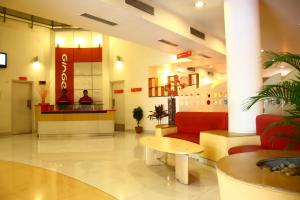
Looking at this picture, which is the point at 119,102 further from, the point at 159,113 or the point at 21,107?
the point at 21,107

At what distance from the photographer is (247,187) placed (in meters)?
1.60

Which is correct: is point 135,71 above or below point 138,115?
above

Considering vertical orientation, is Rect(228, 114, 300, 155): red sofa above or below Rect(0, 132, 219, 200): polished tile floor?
above

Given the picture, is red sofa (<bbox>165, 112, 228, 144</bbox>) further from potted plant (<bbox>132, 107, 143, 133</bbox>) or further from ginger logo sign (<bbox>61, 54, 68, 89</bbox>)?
ginger logo sign (<bbox>61, 54, 68, 89</bbox>)

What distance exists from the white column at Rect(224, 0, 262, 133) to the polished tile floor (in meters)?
1.11

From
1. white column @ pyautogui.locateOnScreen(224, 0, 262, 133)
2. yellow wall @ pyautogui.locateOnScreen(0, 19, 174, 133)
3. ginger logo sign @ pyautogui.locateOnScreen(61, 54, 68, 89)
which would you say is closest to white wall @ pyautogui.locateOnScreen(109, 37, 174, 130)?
yellow wall @ pyautogui.locateOnScreen(0, 19, 174, 133)

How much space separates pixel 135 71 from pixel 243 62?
7.04 meters

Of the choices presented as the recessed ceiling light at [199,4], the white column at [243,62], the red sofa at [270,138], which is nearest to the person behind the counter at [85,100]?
the recessed ceiling light at [199,4]

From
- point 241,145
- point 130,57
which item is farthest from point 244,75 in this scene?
point 130,57

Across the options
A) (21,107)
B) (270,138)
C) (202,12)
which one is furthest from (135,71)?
(270,138)

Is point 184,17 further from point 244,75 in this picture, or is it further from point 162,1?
point 244,75

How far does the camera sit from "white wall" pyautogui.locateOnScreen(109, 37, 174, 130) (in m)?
10.3

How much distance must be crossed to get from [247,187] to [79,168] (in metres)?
3.71

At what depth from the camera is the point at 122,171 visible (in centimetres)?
438
